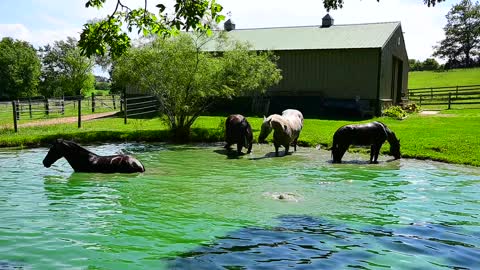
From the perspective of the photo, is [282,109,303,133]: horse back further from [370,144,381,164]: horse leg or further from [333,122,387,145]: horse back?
[370,144,381,164]: horse leg

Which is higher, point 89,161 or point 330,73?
point 330,73

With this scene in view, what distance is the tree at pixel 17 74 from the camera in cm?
5494

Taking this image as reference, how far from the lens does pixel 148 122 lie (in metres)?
25.8

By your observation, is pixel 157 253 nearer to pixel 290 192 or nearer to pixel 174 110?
pixel 290 192

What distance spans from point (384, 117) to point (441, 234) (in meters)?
21.4

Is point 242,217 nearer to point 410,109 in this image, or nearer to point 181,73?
point 181,73

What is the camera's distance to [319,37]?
32.2 metres

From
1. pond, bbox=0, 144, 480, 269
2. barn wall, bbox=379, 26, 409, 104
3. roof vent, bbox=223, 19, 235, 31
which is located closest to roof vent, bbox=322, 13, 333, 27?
barn wall, bbox=379, 26, 409, 104

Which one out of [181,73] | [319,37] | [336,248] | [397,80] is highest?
[319,37]

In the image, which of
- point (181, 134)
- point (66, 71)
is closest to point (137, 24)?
point (181, 134)

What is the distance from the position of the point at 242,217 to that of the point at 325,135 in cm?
1175

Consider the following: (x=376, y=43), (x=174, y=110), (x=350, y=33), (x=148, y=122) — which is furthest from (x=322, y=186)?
(x=350, y=33)

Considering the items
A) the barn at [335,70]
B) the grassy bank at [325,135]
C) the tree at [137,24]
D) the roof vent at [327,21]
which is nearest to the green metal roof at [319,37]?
the barn at [335,70]

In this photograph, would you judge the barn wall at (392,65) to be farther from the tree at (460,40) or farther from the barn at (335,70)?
the tree at (460,40)
